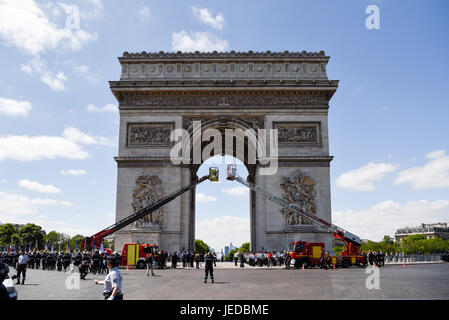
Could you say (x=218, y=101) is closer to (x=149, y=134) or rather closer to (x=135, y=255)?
(x=149, y=134)

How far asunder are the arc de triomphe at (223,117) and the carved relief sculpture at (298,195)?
0.07 m

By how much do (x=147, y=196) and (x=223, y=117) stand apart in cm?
837

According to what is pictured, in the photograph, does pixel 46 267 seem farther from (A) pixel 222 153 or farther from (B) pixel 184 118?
(A) pixel 222 153

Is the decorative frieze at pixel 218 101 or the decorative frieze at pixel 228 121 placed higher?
the decorative frieze at pixel 218 101

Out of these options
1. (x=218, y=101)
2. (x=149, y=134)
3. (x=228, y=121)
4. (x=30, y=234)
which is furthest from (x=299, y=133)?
(x=30, y=234)

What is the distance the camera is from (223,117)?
1243 inches

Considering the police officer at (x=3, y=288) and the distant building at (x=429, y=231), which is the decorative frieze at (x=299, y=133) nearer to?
the police officer at (x=3, y=288)

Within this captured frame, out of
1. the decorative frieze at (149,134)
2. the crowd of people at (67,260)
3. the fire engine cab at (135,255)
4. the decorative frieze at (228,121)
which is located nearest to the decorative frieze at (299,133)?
the decorative frieze at (228,121)

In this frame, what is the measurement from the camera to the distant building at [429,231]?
12494 centimetres

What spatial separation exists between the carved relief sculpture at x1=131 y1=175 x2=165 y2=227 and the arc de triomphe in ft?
0.24

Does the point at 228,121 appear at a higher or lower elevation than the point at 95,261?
higher

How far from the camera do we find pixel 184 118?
105ft
